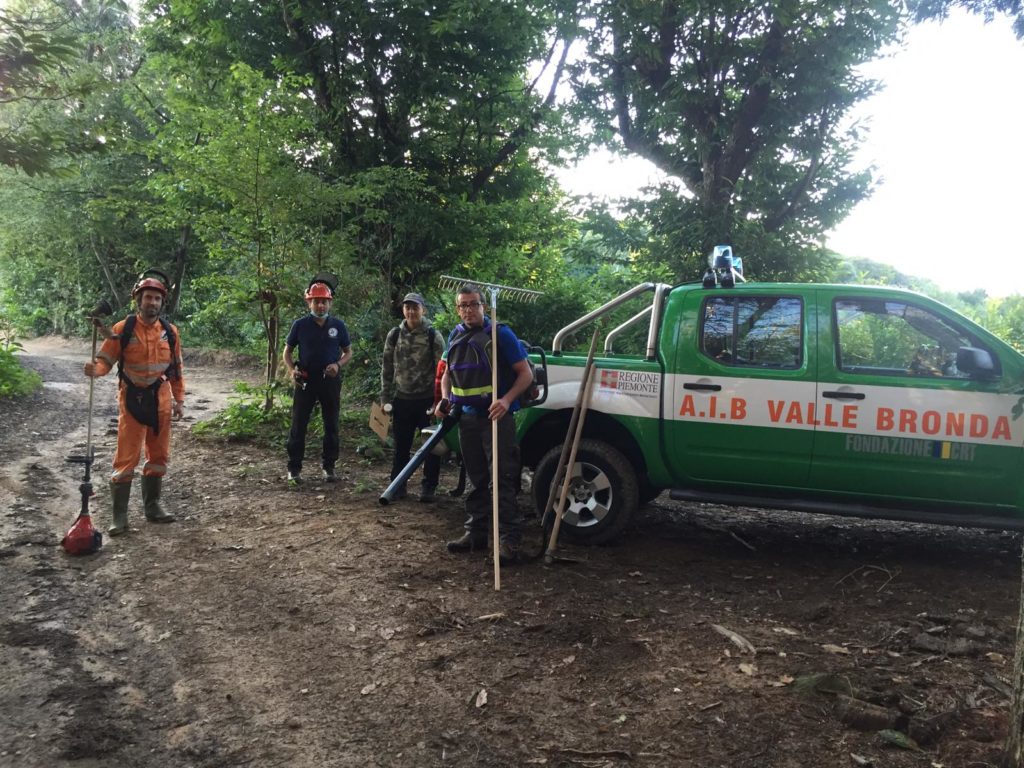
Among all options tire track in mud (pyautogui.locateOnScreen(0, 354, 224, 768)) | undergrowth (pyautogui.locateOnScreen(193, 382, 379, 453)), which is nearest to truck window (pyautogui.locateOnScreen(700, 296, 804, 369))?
tire track in mud (pyautogui.locateOnScreen(0, 354, 224, 768))

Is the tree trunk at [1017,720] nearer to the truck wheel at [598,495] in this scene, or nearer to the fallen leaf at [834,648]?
the fallen leaf at [834,648]

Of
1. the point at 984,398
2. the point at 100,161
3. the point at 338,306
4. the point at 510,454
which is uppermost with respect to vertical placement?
the point at 100,161

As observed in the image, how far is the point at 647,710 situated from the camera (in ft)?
10.5

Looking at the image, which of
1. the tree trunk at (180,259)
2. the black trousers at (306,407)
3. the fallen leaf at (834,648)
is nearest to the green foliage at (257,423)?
the black trousers at (306,407)

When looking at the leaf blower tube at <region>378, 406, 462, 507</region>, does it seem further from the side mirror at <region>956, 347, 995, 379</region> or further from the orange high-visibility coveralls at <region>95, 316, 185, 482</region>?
the side mirror at <region>956, 347, 995, 379</region>

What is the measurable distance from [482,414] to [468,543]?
3.08 ft

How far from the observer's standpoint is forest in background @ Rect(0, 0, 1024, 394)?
9609mm

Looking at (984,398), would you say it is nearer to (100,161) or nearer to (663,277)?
(663,277)

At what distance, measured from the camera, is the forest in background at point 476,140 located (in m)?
9.61

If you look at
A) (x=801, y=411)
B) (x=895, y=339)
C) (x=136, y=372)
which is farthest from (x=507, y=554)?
(x=136, y=372)

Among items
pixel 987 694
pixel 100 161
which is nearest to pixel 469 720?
pixel 987 694

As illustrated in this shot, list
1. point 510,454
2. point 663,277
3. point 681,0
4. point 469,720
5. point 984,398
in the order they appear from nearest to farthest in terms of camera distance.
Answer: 1. point 469,720
2. point 984,398
3. point 510,454
4. point 681,0
5. point 663,277

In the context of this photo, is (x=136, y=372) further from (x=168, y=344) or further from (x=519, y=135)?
(x=519, y=135)

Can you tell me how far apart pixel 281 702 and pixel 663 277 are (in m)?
9.28
